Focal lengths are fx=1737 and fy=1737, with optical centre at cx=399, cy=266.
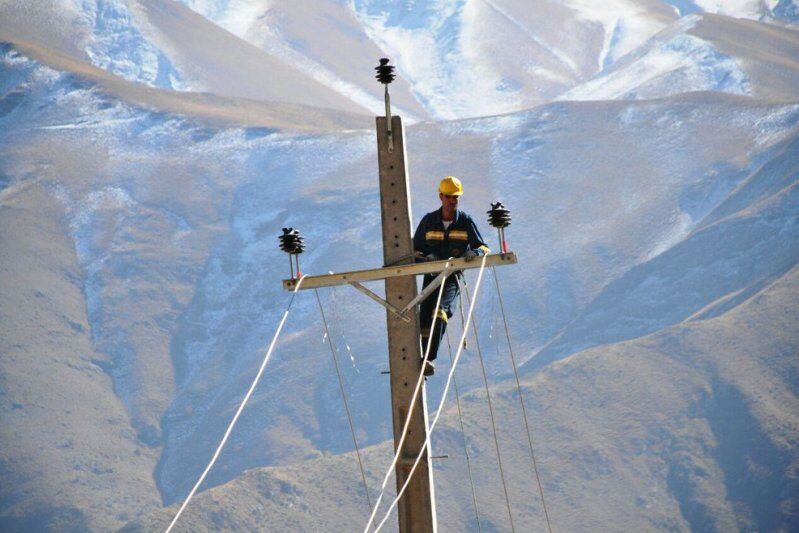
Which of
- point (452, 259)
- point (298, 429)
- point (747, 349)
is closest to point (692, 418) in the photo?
point (747, 349)

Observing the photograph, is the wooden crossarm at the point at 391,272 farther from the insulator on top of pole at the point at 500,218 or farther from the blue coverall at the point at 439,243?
the blue coverall at the point at 439,243

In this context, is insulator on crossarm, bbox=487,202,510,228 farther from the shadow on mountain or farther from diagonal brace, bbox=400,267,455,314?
the shadow on mountain

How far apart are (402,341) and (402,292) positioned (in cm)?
39

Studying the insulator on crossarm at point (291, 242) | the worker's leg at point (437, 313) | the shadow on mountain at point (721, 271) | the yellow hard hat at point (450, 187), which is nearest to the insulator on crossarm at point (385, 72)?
the yellow hard hat at point (450, 187)

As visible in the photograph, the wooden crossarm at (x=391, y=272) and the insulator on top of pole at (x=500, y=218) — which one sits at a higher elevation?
the insulator on top of pole at (x=500, y=218)

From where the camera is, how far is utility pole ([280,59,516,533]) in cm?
1341

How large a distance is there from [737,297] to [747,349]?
1839 cm

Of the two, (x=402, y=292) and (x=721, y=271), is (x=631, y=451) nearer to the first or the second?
(x=721, y=271)

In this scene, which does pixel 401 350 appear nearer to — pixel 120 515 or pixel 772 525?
pixel 772 525

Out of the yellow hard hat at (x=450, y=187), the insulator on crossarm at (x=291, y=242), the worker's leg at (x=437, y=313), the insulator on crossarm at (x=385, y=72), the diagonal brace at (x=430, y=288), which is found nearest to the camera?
the diagonal brace at (x=430, y=288)

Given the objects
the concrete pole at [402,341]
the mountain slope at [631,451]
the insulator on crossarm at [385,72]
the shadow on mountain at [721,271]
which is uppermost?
the shadow on mountain at [721,271]

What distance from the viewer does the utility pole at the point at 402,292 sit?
13406mm

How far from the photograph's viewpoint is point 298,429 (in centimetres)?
19525

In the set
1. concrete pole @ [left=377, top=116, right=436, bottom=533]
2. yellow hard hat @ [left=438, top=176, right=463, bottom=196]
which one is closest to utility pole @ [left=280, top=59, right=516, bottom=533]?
concrete pole @ [left=377, top=116, right=436, bottom=533]
